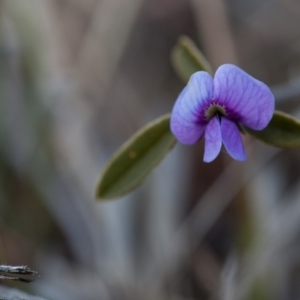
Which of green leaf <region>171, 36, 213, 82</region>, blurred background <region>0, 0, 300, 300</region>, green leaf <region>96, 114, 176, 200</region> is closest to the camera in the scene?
green leaf <region>96, 114, 176, 200</region>

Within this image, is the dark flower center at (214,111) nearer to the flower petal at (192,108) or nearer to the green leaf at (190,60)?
the flower petal at (192,108)

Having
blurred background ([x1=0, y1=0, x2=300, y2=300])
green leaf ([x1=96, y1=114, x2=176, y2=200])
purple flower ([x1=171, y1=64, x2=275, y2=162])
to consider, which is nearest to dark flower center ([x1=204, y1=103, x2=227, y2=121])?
purple flower ([x1=171, y1=64, x2=275, y2=162])

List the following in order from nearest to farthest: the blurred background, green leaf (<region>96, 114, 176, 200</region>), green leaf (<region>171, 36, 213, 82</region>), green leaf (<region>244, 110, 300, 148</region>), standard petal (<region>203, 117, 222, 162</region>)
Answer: standard petal (<region>203, 117, 222, 162</region>)
green leaf (<region>244, 110, 300, 148</region>)
green leaf (<region>96, 114, 176, 200</region>)
green leaf (<region>171, 36, 213, 82</region>)
the blurred background

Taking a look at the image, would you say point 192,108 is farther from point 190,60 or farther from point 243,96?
point 190,60

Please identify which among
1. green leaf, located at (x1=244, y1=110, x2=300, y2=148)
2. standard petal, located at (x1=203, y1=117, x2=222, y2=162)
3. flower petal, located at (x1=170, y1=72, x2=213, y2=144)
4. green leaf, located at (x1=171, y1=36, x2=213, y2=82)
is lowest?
standard petal, located at (x1=203, y1=117, x2=222, y2=162)

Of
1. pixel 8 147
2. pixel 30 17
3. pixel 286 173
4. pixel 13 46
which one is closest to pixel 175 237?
pixel 286 173

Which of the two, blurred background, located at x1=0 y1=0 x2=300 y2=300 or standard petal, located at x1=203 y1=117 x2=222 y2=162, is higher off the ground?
blurred background, located at x1=0 y1=0 x2=300 y2=300

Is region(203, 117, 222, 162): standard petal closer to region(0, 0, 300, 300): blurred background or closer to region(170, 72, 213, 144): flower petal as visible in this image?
region(170, 72, 213, 144): flower petal

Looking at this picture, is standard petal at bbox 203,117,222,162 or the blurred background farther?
the blurred background
